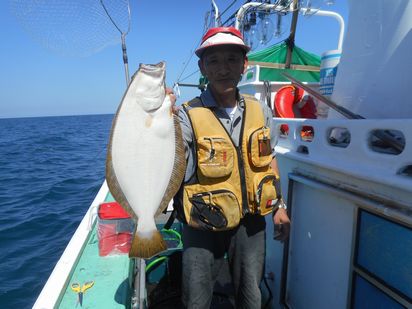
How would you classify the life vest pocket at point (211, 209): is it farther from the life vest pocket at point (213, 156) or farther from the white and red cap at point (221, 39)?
the white and red cap at point (221, 39)

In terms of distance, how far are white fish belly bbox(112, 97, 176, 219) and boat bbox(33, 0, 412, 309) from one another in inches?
36.6

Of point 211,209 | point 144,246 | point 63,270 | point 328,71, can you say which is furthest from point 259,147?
point 63,270

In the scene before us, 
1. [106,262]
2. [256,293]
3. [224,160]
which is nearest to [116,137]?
[224,160]

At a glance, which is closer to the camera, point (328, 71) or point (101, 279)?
point (101, 279)

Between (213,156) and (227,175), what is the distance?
170mm

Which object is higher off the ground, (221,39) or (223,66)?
(221,39)

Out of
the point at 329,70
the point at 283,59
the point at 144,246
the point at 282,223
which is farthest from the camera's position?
the point at 283,59

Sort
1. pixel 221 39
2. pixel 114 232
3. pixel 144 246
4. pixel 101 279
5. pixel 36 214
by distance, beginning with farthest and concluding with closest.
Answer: pixel 36 214 → pixel 114 232 → pixel 101 279 → pixel 221 39 → pixel 144 246

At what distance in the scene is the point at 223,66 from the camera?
2029 mm

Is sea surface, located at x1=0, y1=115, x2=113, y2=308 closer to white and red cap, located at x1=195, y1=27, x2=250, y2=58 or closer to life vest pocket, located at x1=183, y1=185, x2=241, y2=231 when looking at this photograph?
life vest pocket, located at x1=183, y1=185, x2=241, y2=231

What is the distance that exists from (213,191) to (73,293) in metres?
1.58

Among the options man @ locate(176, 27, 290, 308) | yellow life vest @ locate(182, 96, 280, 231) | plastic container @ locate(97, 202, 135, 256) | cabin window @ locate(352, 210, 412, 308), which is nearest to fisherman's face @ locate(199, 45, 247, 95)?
man @ locate(176, 27, 290, 308)

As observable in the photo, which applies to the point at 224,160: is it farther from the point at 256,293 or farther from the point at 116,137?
the point at 256,293

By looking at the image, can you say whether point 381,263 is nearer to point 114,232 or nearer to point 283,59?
point 114,232
